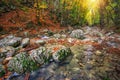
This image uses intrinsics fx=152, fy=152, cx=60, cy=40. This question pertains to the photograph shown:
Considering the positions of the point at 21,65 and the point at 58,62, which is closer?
the point at 21,65

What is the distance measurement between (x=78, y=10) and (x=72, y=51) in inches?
341

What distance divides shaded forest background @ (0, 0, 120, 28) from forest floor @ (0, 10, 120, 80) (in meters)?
1.23

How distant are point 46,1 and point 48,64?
11072 millimetres

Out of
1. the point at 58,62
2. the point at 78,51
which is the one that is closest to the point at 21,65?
the point at 58,62

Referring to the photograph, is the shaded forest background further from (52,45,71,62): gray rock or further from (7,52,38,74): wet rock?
(7,52,38,74): wet rock

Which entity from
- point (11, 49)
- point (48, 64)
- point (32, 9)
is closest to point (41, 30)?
point (32, 9)

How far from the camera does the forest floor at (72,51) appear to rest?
6.37 metres

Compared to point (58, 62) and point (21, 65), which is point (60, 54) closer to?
point (58, 62)

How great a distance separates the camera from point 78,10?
16.5 meters

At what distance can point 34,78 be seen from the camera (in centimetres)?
620

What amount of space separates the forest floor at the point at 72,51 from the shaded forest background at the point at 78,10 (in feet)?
4.05

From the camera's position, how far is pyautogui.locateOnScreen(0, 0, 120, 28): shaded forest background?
15266 mm

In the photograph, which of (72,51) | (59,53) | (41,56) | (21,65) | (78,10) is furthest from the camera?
(78,10)

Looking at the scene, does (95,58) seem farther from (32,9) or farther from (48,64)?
(32,9)
